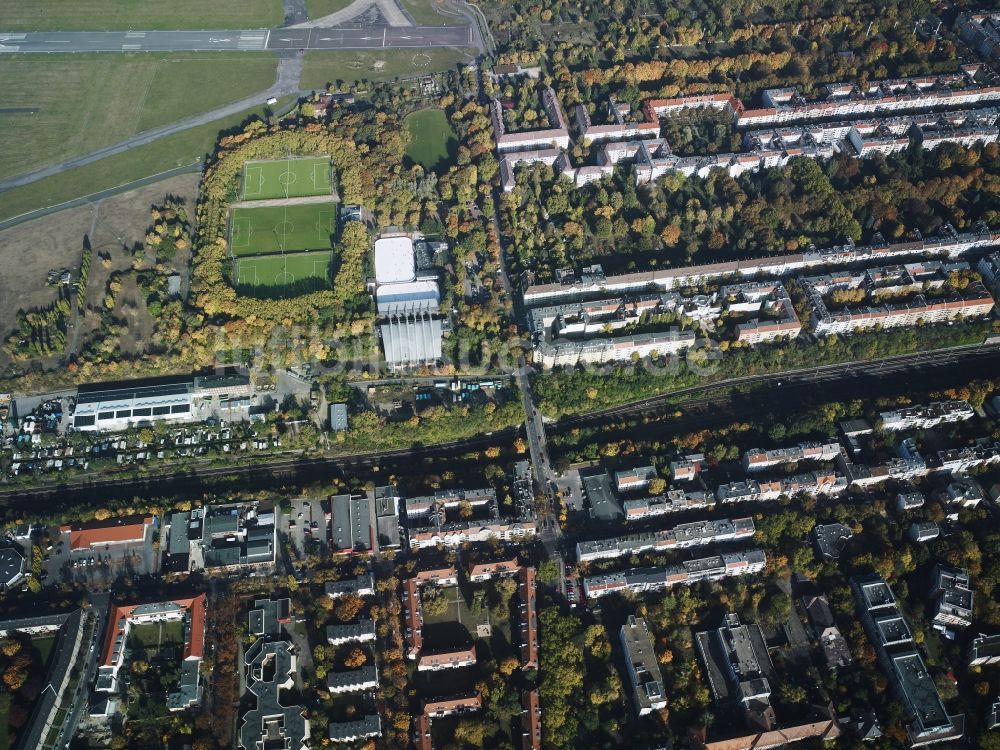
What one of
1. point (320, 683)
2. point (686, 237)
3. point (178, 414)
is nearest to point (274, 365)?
point (178, 414)

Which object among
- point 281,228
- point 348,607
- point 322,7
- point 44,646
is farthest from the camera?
point 322,7

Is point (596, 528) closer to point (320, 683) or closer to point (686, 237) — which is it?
point (320, 683)

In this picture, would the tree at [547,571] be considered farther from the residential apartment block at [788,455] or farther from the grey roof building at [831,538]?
the grey roof building at [831,538]

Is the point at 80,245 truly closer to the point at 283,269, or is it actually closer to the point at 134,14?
the point at 283,269

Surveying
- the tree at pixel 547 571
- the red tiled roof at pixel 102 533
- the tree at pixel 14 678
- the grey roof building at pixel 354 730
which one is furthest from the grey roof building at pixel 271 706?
the tree at pixel 547 571

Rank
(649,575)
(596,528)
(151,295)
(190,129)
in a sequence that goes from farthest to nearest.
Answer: (190,129), (151,295), (596,528), (649,575)

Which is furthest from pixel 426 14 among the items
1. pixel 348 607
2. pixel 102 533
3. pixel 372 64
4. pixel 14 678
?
pixel 14 678

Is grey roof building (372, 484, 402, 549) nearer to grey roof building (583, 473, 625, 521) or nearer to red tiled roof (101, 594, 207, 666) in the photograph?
red tiled roof (101, 594, 207, 666)
